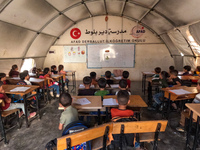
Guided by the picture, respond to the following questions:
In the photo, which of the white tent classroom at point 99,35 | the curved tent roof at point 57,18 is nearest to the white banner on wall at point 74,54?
the white tent classroom at point 99,35

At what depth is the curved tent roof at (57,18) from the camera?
361cm

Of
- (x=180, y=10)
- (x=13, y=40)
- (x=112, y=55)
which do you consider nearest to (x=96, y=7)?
(x=112, y=55)

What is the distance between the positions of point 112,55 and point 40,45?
11.7 ft

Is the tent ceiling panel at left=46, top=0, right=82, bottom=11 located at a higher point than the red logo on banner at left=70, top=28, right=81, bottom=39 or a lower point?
higher

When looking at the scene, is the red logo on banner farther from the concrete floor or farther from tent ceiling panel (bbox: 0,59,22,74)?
the concrete floor

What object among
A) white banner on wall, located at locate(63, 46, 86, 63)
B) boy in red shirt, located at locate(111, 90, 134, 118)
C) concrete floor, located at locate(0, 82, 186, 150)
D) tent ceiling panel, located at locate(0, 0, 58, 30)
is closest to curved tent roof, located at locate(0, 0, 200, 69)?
tent ceiling panel, located at locate(0, 0, 58, 30)

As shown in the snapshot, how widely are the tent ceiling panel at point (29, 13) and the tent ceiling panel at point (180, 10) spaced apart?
362cm

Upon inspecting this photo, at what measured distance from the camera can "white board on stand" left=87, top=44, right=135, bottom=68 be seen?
278 inches

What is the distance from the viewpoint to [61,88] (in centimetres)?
506

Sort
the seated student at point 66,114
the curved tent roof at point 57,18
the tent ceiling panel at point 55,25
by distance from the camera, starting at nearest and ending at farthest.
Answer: the seated student at point 66,114
the curved tent roof at point 57,18
the tent ceiling panel at point 55,25

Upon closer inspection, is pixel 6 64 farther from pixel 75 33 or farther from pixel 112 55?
pixel 112 55

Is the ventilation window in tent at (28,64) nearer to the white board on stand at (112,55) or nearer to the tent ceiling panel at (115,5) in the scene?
the white board on stand at (112,55)

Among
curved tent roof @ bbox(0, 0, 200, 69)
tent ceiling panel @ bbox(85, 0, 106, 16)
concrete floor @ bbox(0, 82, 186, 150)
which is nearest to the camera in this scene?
concrete floor @ bbox(0, 82, 186, 150)

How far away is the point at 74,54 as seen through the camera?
24.0 feet
